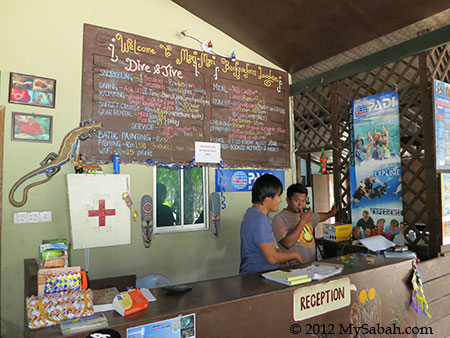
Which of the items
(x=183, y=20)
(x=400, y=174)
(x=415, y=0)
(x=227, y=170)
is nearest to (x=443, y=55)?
(x=415, y=0)

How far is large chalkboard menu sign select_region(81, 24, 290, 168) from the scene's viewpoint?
2947mm

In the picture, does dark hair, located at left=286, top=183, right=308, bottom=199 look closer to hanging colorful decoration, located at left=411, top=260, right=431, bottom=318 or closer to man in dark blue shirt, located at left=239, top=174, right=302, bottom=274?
man in dark blue shirt, located at left=239, top=174, right=302, bottom=274

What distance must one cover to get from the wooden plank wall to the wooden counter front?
1.51 feet

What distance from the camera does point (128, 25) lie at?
3.14m

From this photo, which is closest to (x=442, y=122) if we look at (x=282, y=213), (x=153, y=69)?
(x=282, y=213)

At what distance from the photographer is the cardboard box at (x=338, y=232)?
3.27m

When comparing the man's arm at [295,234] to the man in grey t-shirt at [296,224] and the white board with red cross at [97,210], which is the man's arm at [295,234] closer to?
the man in grey t-shirt at [296,224]

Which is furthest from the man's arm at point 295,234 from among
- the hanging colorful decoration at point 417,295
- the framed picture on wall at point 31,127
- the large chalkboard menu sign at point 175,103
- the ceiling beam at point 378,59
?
the framed picture on wall at point 31,127

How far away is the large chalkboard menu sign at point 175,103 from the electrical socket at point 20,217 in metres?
0.67

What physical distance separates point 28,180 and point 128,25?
1.69 m

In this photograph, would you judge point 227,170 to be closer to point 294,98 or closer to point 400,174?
point 294,98

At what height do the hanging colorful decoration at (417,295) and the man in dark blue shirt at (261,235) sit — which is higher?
the man in dark blue shirt at (261,235)

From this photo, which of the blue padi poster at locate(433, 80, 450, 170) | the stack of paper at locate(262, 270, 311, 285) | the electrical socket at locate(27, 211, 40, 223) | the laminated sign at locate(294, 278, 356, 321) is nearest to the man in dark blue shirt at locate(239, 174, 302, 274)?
the stack of paper at locate(262, 270, 311, 285)

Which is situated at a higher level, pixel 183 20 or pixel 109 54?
pixel 183 20
